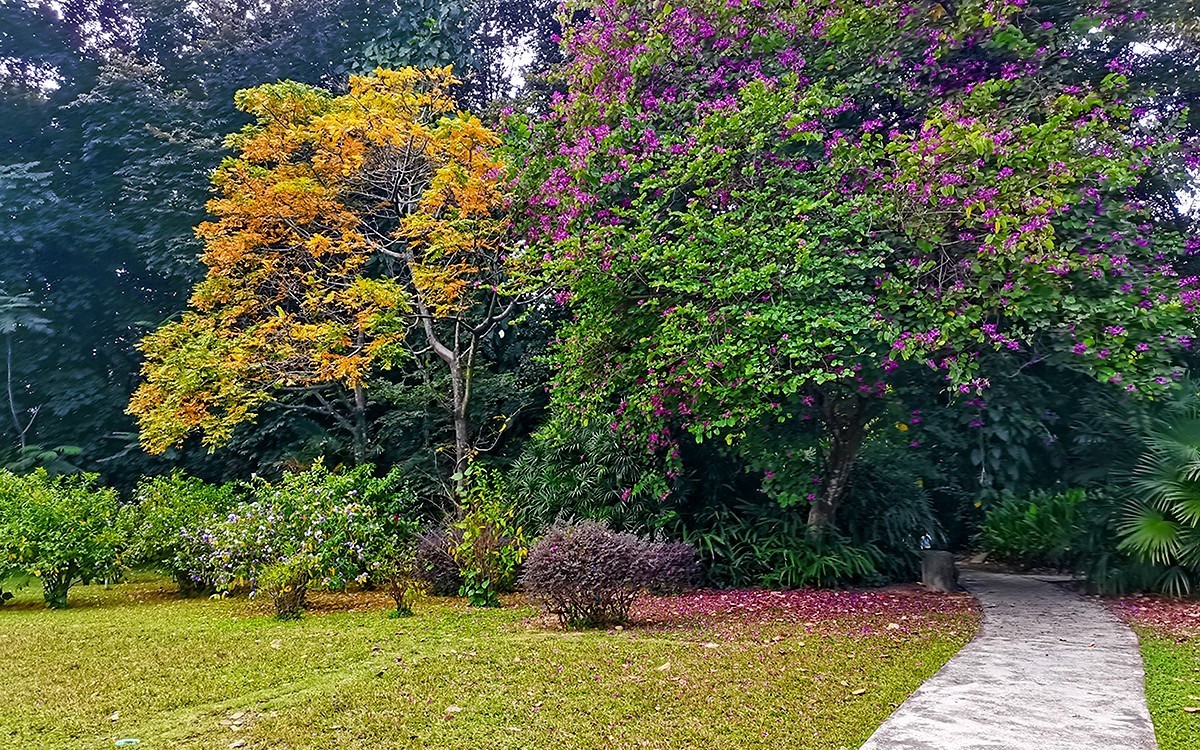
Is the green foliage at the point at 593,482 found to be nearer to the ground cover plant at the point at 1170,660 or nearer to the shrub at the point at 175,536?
the shrub at the point at 175,536

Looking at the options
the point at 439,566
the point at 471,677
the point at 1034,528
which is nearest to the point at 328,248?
the point at 439,566

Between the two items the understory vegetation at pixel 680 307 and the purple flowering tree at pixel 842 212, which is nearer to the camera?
the purple flowering tree at pixel 842 212

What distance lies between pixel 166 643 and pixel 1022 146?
736 centimetres

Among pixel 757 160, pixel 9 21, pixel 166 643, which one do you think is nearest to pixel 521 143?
pixel 757 160

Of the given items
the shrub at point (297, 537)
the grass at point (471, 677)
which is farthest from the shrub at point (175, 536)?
the grass at point (471, 677)

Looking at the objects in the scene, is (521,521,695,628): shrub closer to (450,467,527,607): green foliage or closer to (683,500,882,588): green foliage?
(450,467,527,607): green foliage

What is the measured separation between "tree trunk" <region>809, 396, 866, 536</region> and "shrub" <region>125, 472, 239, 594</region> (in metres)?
6.32

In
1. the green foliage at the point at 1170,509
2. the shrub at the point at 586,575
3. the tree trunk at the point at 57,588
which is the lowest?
the tree trunk at the point at 57,588

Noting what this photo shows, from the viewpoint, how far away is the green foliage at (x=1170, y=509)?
21.4 ft

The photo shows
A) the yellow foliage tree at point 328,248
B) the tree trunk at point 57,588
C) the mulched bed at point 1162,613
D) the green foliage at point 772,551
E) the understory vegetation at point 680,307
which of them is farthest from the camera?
the yellow foliage tree at point 328,248

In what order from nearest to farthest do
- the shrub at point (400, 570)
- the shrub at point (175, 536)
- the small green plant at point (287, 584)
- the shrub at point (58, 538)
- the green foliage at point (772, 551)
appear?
the small green plant at point (287, 584)
the shrub at point (400, 570)
the shrub at point (58, 538)
the green foliage at point (772, 551)
the shrub at point (175, 536)

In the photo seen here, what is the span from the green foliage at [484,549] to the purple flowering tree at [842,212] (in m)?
1.34

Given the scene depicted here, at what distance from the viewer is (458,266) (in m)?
9.62

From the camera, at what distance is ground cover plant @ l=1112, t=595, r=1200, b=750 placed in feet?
10.8
